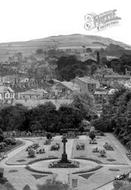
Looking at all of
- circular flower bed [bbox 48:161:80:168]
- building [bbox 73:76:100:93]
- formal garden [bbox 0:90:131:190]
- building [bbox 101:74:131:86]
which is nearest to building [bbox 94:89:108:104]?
building [bbox 73:76:100:93]

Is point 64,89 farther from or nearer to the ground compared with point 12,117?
farther from the ground

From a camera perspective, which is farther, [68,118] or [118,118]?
[68,118]

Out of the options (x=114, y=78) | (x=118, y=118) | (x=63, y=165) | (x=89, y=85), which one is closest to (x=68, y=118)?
(x=118, y=118)

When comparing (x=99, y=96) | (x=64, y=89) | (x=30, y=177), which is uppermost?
(x=64, y=89)

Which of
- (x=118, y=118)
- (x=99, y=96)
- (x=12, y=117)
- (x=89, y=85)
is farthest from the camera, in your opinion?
(x=89, y=85)

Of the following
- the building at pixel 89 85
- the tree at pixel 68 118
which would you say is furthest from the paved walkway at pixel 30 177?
the building at pixel 89 85

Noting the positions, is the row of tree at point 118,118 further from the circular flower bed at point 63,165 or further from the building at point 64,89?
the building at point 64,89

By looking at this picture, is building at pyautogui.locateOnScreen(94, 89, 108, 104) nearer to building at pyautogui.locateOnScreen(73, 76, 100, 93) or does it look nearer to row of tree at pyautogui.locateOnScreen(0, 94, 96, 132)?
building at pyautogui.locateOnScreen(73, 76, 100, 93)

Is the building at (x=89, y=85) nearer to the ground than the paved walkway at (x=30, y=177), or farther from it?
farther from it

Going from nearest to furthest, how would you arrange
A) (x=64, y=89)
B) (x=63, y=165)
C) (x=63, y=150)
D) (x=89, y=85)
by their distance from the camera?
(x=63, y=165)
(x=63, y=150)
(x=89, y=85)
(x=64, y=89)

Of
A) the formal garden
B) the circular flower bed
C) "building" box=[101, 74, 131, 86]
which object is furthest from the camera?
"building" box=[101, 74, 131, 86]

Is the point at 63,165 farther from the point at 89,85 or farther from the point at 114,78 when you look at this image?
the point at 114,78
